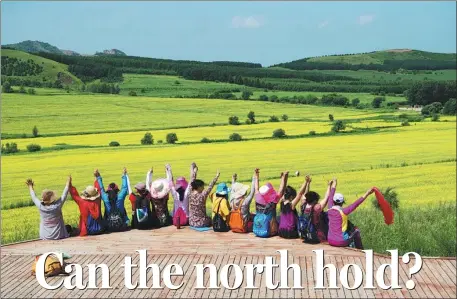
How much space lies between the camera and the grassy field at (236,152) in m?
17.2

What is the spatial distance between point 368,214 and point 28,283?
871cm

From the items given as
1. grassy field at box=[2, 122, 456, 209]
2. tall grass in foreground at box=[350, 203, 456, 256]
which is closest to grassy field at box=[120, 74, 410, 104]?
grassy field at box=[2, 122, 456, 209]

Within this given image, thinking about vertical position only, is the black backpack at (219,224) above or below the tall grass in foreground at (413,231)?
above

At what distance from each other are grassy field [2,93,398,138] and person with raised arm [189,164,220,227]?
726 inches

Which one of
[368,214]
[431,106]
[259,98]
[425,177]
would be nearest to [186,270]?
[368,214]

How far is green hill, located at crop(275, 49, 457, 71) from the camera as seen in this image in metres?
41.4

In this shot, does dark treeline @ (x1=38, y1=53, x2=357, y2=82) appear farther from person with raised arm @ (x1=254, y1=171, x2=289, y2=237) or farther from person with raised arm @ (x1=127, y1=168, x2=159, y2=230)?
person with raised arm @ (x1=254, y1=171, x2=289, y2=237)

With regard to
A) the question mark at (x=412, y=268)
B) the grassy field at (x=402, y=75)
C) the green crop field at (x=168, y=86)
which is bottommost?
the question mark at (x=412, y=268)

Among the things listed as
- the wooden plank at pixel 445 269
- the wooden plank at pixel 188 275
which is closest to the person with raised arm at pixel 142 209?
the wooden plank at pixel 188 275

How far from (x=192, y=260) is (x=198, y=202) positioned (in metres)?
1.83

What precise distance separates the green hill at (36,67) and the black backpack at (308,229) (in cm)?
2649

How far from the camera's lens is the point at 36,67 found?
38.1m

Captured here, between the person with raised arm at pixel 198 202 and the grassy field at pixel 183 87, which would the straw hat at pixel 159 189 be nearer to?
the person with raised arm at pixel 198 202

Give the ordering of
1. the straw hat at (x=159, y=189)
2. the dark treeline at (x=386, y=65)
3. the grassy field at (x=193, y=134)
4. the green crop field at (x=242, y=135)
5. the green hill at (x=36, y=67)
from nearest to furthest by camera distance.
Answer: the straw hat at (x=159, y=189) → the green crop field at (x=242, y=135) → the grassy field at (x=193, y=134) → the green hill at (x=36, y=67) → the dark treeline at (x=386, y=65)
